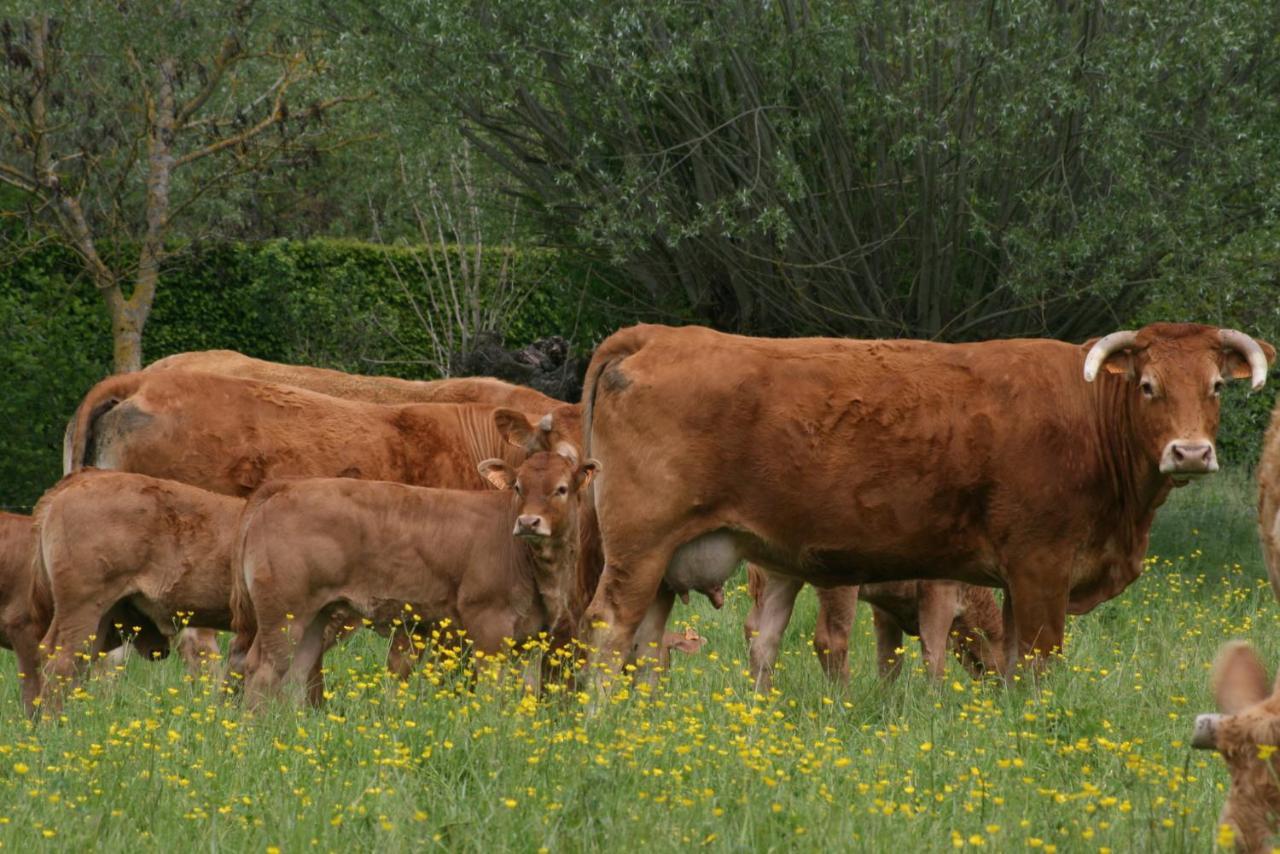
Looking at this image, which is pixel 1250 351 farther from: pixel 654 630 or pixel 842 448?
pixel 654 630

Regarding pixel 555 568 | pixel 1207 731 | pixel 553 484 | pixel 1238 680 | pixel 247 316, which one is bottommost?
pixel 1207 731

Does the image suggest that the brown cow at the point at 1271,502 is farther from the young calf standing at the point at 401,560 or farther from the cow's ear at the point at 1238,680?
the young calf standing at the point at 401,560

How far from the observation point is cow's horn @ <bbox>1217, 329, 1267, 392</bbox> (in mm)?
7812

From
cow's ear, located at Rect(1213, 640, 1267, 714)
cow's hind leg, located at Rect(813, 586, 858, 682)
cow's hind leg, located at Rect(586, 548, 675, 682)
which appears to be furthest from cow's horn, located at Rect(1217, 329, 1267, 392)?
cow's ear, located at Rect(1213, 640, 1267, 714)

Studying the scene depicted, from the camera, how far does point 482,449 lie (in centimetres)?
1043

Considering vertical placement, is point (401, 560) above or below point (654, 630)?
above

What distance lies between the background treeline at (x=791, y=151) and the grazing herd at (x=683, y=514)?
4636 mm

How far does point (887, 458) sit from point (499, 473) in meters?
2.02

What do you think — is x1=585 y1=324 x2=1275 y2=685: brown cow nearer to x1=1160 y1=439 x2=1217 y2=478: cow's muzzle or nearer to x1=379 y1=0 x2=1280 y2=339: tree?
x1=1160 y1=439 x2=1217 y2=478: cow's muzzle

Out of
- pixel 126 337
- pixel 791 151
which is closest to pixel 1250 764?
pixel 791 151

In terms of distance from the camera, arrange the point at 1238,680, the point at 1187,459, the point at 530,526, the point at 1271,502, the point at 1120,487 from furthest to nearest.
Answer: the point at 1120,487 → the point at 530,526 → the point at 1187,459 → the point at 1271,502 → the point at 1238,680

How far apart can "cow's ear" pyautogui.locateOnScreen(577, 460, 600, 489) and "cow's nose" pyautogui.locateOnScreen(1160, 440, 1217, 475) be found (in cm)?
258

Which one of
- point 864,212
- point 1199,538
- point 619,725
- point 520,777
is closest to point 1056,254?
point 864,212

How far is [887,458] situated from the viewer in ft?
25.9
